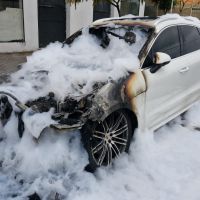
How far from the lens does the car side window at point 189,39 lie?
521cm

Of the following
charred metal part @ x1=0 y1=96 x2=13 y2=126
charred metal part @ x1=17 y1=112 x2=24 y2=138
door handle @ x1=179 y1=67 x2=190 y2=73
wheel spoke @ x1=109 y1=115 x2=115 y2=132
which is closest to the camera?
charred metal part @ x1=17 y1=112 x2=24 y2=138

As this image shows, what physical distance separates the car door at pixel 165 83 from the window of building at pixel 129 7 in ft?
35.9

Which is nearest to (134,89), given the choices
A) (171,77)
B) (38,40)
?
(171,77)

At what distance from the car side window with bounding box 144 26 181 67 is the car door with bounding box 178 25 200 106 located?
0.48 feet

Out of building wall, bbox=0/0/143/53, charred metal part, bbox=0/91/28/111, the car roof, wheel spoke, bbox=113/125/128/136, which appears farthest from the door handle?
building wall, bbox=0/0/143/53

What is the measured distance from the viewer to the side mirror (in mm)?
4332

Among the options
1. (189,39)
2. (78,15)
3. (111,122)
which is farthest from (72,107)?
(78,15)

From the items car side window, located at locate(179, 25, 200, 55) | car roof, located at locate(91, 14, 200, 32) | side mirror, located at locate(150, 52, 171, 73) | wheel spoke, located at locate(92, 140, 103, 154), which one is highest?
car roof, located at locate(91, 14, 200, 32)

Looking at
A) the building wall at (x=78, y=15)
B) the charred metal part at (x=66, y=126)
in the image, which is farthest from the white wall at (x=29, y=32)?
the charred metal part at (x=66, y=126)

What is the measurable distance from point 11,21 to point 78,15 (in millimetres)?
2821

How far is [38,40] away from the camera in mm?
12578

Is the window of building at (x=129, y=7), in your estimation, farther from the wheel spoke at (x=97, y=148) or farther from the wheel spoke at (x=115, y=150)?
the wheel spoke at (x=97, y=148)

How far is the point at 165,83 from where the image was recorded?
4648 millimetres

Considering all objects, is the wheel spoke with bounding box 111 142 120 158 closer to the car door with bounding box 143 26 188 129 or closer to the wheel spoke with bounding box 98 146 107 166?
the wheel spoke with bounding box 98 146 107 166
